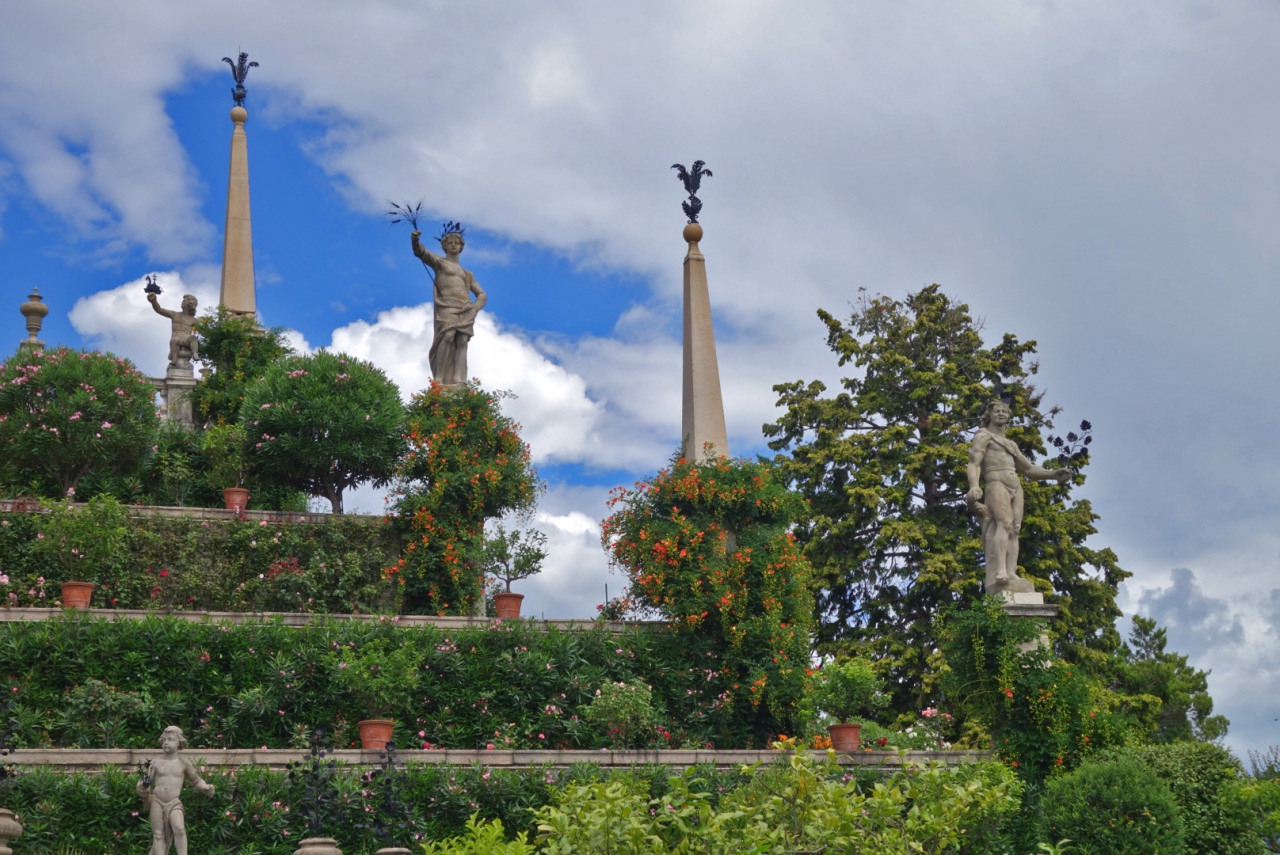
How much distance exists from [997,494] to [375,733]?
27.4ft

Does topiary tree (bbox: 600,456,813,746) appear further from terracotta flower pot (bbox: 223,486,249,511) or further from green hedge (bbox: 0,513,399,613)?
terracotta flower pot (bbox: 223,486,249,511)

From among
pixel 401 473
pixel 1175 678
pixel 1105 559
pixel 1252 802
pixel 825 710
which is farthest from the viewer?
pixel 1175 678

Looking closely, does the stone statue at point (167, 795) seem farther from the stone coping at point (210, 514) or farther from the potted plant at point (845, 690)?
the potted plant at point (845, 690)

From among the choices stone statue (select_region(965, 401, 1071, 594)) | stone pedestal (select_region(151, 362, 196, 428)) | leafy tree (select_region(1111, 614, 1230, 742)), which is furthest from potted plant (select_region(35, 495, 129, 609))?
leafy tree (select_region(1111, 614, 1230, 742))

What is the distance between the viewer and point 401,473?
1803cm

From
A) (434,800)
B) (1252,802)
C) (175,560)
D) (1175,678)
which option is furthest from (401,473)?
(1175,678)

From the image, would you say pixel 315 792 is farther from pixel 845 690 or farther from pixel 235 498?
pixel 235 498

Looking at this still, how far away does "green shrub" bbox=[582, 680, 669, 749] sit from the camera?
1433 cm

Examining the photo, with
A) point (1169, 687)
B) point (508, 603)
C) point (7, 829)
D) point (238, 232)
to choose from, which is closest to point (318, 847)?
point (7, 829)

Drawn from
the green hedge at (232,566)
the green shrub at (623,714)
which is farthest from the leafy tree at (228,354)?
the green shrub at (623,714)

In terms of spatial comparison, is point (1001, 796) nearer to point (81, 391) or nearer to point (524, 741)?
point (524, 741)

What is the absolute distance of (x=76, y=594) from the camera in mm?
14570

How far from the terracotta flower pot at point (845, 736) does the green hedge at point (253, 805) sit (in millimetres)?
2245

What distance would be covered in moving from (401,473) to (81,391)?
5.33m
